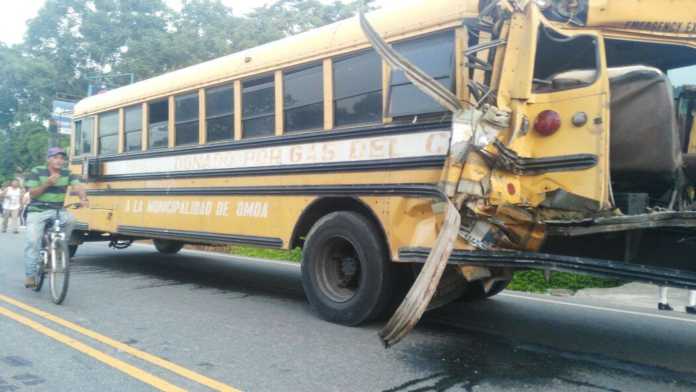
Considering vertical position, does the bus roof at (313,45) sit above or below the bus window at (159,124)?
above

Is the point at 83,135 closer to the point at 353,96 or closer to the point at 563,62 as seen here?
the point at 353,96

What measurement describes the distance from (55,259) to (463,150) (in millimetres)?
4406

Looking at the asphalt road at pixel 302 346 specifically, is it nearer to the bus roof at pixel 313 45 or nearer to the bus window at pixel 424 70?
the bus window at pixel 424 70

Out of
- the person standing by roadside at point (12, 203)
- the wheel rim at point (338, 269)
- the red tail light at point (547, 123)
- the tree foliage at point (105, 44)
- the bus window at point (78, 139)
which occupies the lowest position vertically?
the wheel rim at point (338, 269)

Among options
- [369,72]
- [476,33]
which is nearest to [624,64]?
[476,33]

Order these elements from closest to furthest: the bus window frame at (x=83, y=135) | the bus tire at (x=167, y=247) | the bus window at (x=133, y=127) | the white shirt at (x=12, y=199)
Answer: the bus window at (x=133, y=127) → the bus window frame at (x=83, y=135) → the bus tire at (x=167, y=247) → the white shirt at (x=12, y=199)

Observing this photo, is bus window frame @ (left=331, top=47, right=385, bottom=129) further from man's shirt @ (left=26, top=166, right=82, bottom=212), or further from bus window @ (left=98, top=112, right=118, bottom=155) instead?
bus window @ (left=98, top=112, right=118, bottom=155)

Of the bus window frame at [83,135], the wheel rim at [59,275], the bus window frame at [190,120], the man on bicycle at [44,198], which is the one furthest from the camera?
the bus window frame at [83,135]

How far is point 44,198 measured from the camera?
6414 mm

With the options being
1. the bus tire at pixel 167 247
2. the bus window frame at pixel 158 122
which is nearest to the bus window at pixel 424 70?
the bus window frame at pixel 158 122

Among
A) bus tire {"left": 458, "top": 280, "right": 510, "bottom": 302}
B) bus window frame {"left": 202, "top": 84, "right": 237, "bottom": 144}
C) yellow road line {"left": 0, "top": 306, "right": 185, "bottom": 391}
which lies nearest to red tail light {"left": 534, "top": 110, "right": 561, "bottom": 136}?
bus tire {"left": 458, "top": 280, "right": 510, "bottom": 302}

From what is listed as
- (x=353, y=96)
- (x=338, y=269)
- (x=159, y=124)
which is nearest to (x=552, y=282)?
(x=338, y=269)

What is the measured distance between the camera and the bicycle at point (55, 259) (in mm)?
5953

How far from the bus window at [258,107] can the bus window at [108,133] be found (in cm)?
302
